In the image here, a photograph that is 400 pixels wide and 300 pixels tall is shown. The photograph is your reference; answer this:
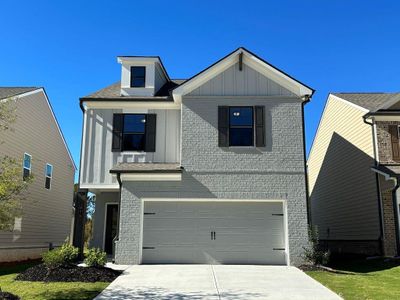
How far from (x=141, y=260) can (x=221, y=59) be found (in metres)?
7.67

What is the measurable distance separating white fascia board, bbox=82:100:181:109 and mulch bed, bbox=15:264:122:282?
22.3 ft

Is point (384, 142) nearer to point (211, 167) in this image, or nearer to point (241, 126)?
point (241, 126)

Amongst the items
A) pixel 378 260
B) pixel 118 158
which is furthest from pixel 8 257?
pixel 378 260

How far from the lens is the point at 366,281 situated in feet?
36.8

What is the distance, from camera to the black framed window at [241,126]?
50.5 ft

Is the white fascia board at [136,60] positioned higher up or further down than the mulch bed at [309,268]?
higher up

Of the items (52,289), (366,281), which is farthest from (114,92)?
(366,281)

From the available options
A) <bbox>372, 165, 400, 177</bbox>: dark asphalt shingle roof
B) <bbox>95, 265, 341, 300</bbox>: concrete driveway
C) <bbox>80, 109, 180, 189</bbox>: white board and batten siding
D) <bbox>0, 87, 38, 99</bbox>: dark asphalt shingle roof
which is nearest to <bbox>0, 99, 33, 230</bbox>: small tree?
<bbox>95, 265, 341, 300</bbox>: concrete driveway

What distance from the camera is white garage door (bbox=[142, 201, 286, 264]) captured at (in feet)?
48.4

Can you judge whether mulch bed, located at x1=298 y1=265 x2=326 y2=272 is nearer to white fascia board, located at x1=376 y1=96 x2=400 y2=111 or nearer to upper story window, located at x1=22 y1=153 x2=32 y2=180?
white fascia board, located at x1=376 y1=96 x2=400 y2=111

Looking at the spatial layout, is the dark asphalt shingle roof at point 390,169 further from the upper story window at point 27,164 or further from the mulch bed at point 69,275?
the upper story window at point 27,164

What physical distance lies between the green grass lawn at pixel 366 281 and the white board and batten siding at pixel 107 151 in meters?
6.81

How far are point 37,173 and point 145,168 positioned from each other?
7553 mm

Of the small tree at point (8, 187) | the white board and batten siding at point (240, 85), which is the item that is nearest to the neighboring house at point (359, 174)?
the white board and batten siding at point (240, 85)
